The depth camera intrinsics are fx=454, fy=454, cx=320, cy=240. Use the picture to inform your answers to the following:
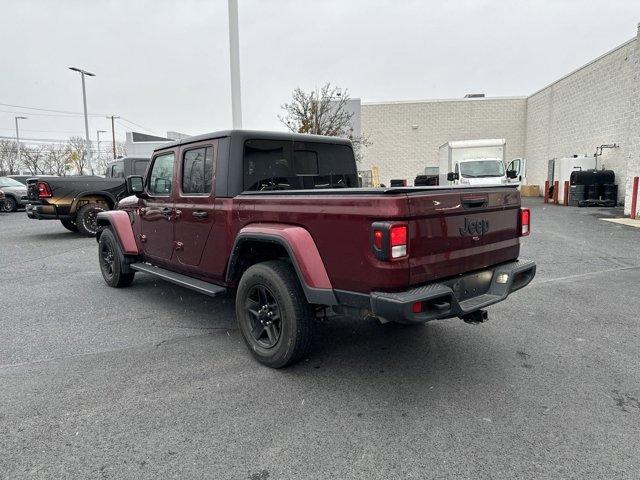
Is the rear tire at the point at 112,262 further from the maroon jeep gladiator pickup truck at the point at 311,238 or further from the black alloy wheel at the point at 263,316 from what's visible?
the black alloy wheel at the point at 263,316

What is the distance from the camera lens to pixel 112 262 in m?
6.54

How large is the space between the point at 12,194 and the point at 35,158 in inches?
2126

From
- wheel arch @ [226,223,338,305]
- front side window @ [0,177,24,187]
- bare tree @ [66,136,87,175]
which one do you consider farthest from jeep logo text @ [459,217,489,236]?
bare tree @ [66,136,87,175]

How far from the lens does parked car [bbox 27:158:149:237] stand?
11102 millimetres

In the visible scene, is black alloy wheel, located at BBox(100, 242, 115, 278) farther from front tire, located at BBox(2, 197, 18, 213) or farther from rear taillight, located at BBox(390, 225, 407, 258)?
front tire, located at BBox(2, 197, 18, 213)

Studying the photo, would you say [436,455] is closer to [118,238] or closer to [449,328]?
[449,328]

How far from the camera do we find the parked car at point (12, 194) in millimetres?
21516

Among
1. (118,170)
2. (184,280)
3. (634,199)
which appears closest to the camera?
(184,280)

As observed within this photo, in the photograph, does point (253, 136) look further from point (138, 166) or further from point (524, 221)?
point (138, 166)

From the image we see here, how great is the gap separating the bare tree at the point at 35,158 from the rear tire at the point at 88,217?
64.4 m

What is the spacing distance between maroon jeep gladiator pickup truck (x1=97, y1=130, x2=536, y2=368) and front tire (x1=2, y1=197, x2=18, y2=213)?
20504 millimetres

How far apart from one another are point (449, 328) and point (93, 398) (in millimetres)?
3262

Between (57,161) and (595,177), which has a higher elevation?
(57,161)

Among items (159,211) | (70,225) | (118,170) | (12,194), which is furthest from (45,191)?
(12,194)
